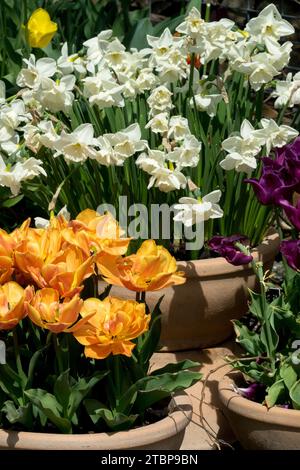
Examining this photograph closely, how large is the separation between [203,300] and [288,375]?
0.41 m

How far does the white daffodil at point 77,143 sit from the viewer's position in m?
1.97

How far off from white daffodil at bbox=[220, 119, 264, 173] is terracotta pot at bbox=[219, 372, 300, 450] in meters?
0.50

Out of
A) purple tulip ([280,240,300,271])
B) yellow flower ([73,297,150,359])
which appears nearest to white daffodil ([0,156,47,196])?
yellow flower ([73,297,150,359])

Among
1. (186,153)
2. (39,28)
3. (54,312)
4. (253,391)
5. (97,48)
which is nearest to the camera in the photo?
(54,312)

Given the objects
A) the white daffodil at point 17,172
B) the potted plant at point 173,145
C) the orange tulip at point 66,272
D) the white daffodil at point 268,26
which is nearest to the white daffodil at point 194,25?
the potted plant at point 173,145

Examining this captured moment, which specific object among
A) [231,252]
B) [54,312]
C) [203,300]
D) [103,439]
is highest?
[54,312]

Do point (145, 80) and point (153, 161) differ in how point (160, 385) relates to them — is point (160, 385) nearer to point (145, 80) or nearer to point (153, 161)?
point (153, 161)

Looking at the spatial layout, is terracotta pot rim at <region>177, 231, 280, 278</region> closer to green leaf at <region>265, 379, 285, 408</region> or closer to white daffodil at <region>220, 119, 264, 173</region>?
white daffodil at <region>220, 119, 264, 173</region>

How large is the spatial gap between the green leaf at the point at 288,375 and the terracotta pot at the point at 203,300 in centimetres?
39

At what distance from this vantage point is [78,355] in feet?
5.76

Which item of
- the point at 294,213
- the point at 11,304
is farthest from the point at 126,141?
the point at 11,304

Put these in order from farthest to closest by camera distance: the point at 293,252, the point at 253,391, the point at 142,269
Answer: the point at 253,391, the point at 293,252, the point at 142,269
